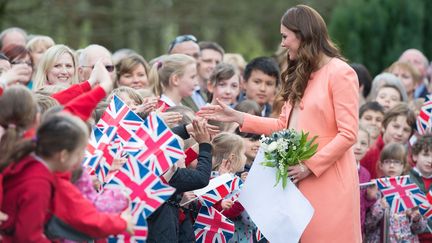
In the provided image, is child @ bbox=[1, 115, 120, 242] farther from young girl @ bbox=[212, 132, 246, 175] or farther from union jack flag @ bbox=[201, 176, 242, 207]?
young girl @ bbox=[212, 132, 246, 175]

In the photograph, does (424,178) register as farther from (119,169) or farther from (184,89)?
(119,169)

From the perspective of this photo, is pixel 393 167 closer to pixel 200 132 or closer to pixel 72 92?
pixel 200 132

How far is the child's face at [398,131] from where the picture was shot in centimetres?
1048

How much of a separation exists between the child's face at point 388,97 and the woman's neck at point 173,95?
11.1 ft

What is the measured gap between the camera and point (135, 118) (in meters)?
6.79

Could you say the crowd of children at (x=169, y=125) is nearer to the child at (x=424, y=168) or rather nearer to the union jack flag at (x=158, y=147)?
the child at (x=424, y=168)

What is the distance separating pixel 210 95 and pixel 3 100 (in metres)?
5.01

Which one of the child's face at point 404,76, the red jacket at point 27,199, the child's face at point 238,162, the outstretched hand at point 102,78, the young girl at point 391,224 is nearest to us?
the red jacket at point 27,199

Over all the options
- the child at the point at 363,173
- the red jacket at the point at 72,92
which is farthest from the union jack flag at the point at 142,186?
the child at the point at 363,173

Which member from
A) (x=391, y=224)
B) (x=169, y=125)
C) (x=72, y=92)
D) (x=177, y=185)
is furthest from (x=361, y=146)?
(x=72, y=92)

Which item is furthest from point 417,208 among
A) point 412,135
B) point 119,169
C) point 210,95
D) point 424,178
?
point 119,169

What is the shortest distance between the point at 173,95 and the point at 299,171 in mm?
2281

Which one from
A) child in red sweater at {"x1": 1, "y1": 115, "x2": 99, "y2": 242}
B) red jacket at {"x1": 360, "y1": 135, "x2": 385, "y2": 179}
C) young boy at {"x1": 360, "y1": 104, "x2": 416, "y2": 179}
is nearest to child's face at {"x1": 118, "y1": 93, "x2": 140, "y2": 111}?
child in red sweater at {"x1": 1, "y1": 115, "x2": 99, "y2": 242}

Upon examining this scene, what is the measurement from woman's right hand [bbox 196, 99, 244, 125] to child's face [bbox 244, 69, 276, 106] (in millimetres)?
2817
